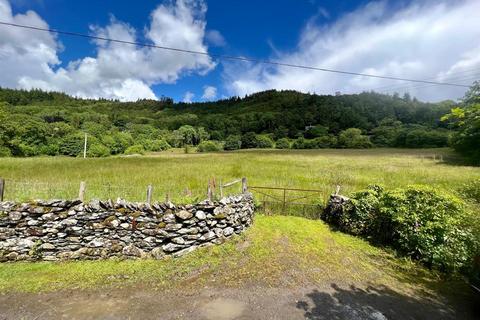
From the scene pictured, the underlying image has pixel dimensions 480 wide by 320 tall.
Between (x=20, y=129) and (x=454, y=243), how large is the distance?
3479 inches

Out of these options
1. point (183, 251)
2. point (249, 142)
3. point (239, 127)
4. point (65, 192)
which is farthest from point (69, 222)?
point (239, 127)

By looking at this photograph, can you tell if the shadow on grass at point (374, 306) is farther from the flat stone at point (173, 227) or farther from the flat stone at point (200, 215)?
the flat stone at point (173, 227)

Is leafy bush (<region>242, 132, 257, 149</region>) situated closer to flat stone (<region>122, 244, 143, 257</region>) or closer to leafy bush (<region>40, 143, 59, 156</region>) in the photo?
leafy bush (<region>40, 143, 59, 156</region>)

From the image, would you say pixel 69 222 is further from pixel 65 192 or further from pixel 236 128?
pixel 236 128

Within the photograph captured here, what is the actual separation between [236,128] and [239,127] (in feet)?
8.11

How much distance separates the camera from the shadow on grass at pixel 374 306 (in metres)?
6.11

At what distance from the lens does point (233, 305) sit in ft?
20.6

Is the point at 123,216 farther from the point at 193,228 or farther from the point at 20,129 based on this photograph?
the point at 20,129

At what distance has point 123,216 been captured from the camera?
28.5ft

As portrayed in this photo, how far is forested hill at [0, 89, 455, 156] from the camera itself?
73.1 m

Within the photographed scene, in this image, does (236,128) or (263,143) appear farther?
(236,128)

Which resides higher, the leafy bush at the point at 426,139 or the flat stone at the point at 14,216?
the leafy bush at the point at 426,139

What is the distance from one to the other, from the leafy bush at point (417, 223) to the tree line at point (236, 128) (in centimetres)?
4973

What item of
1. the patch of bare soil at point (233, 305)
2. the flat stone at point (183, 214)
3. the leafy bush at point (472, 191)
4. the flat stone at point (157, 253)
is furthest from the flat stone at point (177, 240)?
the leafy bush at point (472, 191)
